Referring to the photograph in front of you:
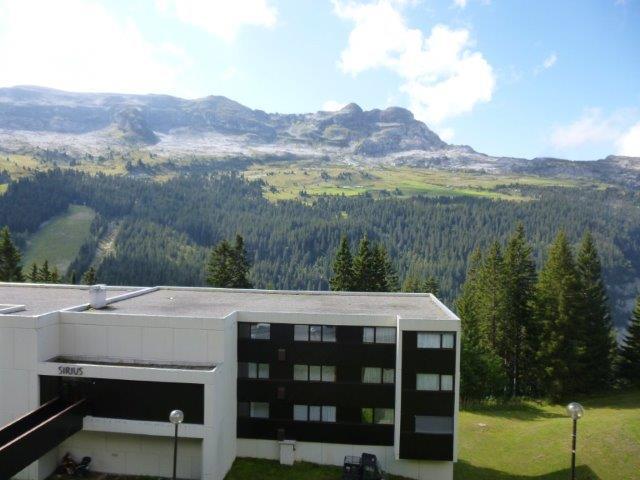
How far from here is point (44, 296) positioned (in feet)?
128

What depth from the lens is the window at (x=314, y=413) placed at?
31.7m

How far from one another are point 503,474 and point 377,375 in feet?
34.6

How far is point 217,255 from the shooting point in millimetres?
70125

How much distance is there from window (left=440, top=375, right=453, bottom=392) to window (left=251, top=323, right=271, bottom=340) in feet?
33.9

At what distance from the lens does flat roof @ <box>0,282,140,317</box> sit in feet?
112

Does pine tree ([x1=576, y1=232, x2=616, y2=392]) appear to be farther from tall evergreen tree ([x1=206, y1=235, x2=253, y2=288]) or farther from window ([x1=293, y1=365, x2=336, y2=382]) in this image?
tall evergreen tree ([x1=206, y1=235, x2=253, y2=288])

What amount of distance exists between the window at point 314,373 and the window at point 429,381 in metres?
Answer: 4.98

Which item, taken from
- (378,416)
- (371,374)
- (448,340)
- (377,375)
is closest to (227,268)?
(371,374)

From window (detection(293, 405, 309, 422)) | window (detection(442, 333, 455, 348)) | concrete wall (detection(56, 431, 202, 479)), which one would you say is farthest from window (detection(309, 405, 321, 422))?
window (detection(442, 333, 455, 348))

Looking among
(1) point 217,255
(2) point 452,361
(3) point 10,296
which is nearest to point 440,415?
(2) point 452,361

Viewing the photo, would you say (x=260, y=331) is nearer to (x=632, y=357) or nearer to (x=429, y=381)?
(x=429, y=381)

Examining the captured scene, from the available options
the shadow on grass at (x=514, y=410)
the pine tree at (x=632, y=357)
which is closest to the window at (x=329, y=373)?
the shadow on grass at (x=514, y=410)

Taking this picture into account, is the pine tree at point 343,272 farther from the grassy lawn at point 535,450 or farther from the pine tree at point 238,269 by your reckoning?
the grassy lawn at point 535,450

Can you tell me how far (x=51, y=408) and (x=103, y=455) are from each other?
430cm
